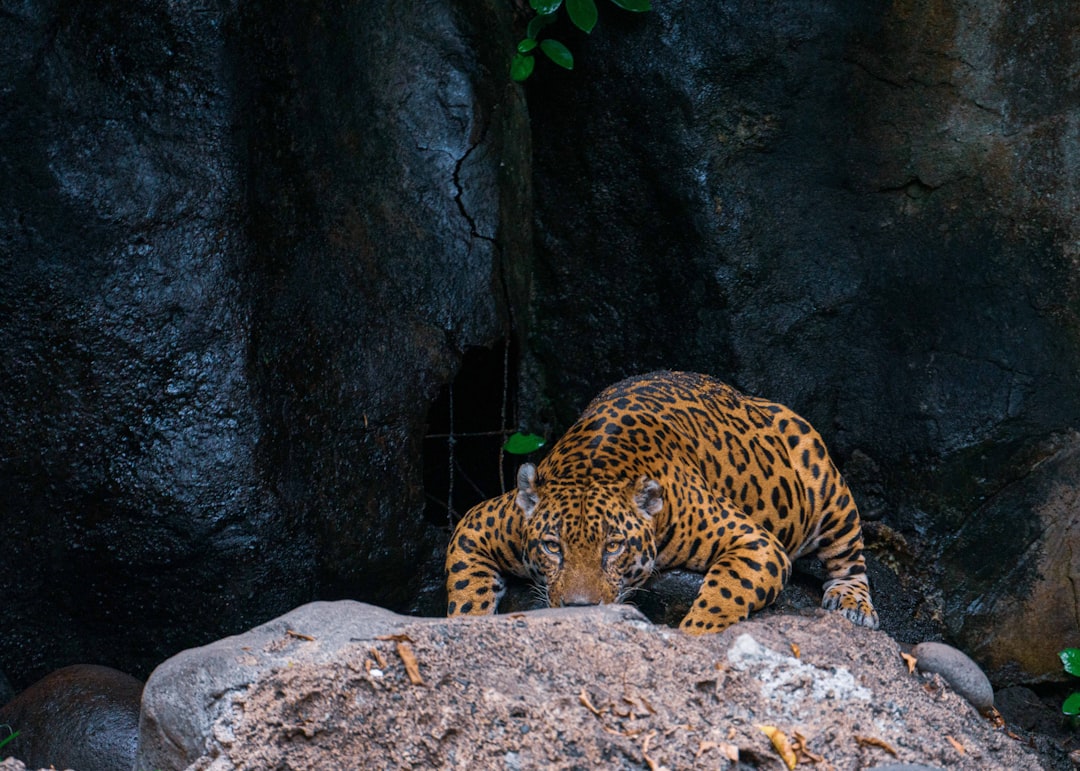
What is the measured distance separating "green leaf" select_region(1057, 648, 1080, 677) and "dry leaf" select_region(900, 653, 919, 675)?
2.73 metres

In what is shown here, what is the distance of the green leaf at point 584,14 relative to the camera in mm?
8461

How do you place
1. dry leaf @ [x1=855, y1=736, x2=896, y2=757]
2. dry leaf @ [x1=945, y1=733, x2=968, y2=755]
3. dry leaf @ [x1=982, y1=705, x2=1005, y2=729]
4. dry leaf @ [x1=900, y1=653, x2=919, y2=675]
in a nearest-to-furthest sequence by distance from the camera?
dry leaf @ [x1=855, y1=736, x2=896, y2=757] < dry leaf @ [x1=945, y1=733, x2=968, y2=755] < dry leaf @ [x1=900, y1=653, x2=919, y2=675] < dry leaf @ [x1=982, y1=705, x2=1005, y2=729]

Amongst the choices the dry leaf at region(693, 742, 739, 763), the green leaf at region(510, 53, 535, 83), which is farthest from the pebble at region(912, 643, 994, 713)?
the green leaf at region(510, 53, 535, 83)

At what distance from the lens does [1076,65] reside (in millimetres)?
8266

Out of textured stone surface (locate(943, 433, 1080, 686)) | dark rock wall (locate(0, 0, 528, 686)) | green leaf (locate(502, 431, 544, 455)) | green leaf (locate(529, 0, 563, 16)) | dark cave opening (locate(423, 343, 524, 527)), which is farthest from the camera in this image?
dark cave opening (locate(423, 343, 524, 527))

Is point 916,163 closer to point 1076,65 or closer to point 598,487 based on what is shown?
point 1076,65

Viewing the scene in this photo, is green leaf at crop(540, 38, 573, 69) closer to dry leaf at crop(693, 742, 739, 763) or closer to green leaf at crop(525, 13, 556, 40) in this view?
green leaf at crop(525, 13, 556, 40)

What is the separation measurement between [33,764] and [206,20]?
4193 millimetres

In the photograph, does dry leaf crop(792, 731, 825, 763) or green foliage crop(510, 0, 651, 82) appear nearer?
dry leaf crop(792, 731, 825, 763)

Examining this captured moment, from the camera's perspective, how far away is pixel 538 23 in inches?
347

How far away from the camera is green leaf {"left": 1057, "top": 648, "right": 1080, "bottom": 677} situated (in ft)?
27.2

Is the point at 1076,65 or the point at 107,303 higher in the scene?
the point at 1076,65

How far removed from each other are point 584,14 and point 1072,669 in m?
5.37

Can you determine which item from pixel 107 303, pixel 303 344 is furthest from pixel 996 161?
pixel 107 303
